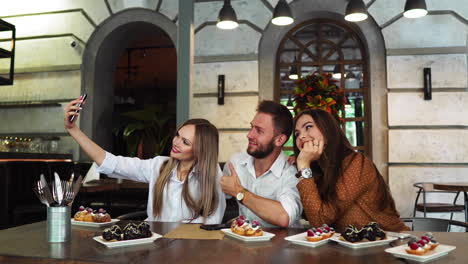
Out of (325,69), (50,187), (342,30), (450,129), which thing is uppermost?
(342,30)

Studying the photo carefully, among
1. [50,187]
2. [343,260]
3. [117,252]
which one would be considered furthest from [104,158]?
[343,260]

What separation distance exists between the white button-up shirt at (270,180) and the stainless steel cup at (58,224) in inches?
39.9

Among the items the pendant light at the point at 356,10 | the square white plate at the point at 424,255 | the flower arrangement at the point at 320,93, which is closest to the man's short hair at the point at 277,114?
the square white plate at the point at 424,255

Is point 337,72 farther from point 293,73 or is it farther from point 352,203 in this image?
point 352,203

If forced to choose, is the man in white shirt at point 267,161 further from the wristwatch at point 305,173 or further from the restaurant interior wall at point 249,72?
the restaurant interior wall at point 249,72

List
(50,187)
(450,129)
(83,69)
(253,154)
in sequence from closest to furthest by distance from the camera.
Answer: (50,187) < (253,154) < (450,129) < (83,69)

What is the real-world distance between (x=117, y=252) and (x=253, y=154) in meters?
1.19

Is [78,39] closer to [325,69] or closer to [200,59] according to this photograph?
[200,59]

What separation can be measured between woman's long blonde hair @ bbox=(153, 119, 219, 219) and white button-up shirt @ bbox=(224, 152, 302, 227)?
22 centimetres

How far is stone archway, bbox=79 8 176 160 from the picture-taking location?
657 cm

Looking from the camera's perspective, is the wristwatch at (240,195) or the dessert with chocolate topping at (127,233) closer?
the dessert with chocolate topping at (127,233)

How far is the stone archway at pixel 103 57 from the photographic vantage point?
6.57 meters

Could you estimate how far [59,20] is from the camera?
6.96 metres

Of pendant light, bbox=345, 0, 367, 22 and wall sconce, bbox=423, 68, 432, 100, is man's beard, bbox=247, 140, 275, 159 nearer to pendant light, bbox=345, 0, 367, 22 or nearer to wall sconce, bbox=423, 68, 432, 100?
pendant light, bbox=345, 0, 367, 22
